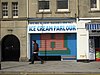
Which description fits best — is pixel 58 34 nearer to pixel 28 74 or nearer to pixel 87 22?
pixel 87 22

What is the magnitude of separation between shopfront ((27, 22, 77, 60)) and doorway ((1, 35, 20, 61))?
1.27 m

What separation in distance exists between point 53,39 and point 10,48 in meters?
3.88

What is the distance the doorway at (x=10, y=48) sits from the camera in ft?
89.9

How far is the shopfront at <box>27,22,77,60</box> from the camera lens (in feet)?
86.8

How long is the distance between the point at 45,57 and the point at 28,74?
8.36 metres

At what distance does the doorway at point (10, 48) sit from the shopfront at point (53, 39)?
127 centimetres

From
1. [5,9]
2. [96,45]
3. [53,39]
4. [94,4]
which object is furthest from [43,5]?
[96,45]

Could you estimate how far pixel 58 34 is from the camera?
2688 centimetres

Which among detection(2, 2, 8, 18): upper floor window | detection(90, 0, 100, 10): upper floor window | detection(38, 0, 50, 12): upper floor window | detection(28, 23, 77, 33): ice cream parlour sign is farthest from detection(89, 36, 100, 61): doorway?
detection(2, 2, 8, 18): upper floor window

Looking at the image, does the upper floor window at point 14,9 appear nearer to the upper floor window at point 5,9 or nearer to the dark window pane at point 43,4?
the upper floor window at point 5,9

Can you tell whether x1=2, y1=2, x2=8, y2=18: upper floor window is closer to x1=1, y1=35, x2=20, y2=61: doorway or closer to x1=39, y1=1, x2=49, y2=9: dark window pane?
x1=1, y1=35, x2=20, y2=61: doorway

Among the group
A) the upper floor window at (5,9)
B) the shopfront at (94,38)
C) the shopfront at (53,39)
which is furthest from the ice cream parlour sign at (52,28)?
the upper floor window at (5,9)

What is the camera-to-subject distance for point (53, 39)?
26891 mm

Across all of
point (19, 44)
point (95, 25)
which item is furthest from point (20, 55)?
point (95, 25)
